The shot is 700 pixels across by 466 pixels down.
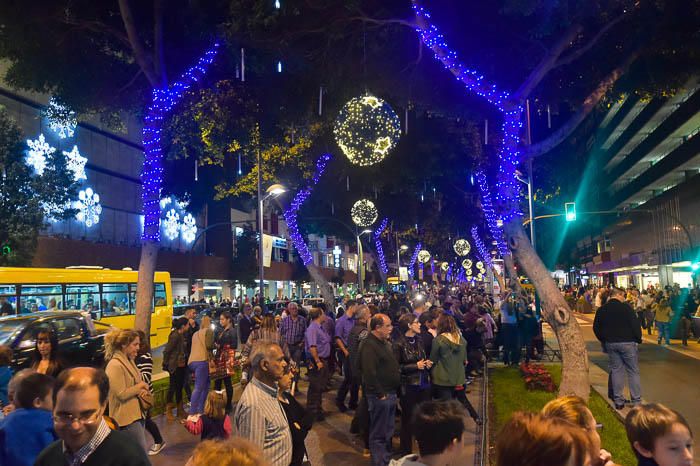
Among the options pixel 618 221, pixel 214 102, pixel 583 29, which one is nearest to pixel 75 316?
pixel 214 102

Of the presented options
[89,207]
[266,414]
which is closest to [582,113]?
[266,414]

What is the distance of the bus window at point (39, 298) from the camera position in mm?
17406

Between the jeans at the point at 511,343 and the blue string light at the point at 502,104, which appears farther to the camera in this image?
A: the jeans at the point at 511,343

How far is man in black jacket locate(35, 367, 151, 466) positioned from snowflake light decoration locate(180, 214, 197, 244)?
44441 millimetres

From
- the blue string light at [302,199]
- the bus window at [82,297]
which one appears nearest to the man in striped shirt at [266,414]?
the bus window at [82,297]

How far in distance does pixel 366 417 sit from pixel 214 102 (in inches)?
411

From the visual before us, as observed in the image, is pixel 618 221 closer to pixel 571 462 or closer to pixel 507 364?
pixel 507 364

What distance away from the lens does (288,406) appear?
4.49 meters

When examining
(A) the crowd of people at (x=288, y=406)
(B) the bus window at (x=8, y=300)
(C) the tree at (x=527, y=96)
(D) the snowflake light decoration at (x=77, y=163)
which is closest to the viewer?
(A) the crowd of people at (x=288, y=406)

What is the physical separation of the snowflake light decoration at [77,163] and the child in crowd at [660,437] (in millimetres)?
31708

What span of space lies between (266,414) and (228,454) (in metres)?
1.92

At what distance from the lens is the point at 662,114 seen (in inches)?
1780

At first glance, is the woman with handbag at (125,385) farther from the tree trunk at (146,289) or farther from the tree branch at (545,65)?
the tree branch at (545,65)

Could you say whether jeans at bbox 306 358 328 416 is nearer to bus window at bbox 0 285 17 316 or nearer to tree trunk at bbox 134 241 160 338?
tree trunk at bbox 134 241 160 338
